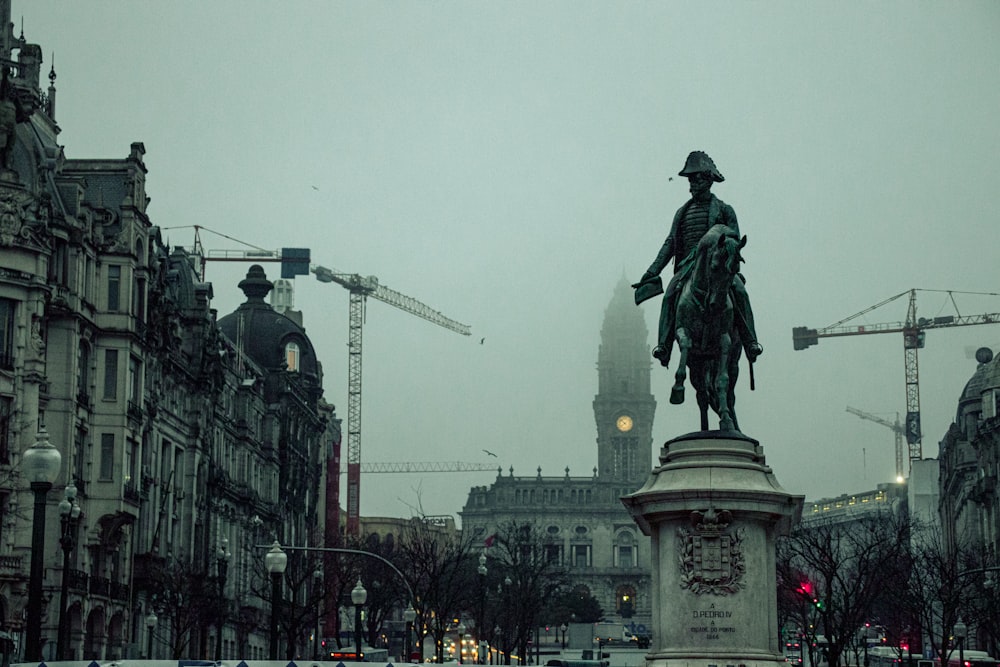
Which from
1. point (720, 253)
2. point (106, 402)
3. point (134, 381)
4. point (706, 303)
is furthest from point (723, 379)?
point (134, 381)

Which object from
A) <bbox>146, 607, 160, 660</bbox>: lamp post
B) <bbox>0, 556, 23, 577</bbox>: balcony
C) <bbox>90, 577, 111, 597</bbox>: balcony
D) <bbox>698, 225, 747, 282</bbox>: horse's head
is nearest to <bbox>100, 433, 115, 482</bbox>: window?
<bbox>90, 577, 111, 597</bbox>: balcony

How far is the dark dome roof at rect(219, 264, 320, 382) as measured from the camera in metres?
122

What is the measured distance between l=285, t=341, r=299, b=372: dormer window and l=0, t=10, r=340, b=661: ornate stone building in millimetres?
25027

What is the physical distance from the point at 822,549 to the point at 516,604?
1834 inches

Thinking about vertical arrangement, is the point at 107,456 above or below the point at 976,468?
below

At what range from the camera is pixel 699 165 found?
88.5 feet

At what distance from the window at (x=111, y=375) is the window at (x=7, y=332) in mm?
8581

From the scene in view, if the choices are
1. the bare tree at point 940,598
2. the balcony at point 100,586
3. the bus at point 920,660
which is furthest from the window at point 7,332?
the bus at point 920,660

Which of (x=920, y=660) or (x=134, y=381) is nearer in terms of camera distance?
(x=134, y=381)

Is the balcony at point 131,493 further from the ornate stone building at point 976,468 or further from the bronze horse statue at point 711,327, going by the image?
the bronze horse statue at point 711,327

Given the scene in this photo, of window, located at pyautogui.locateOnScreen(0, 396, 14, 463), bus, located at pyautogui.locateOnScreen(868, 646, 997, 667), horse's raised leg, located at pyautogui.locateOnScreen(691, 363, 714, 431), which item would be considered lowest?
bus, located at pyautogui.locateOnScreen(868, 646, 997, 667)

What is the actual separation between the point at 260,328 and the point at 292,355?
6322mm

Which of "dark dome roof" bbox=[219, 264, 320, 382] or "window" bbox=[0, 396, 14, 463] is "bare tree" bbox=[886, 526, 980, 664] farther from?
"dark dome roof" bbox=[219, 264, 320, 382]

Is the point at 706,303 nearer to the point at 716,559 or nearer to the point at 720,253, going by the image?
the point at 720,253
